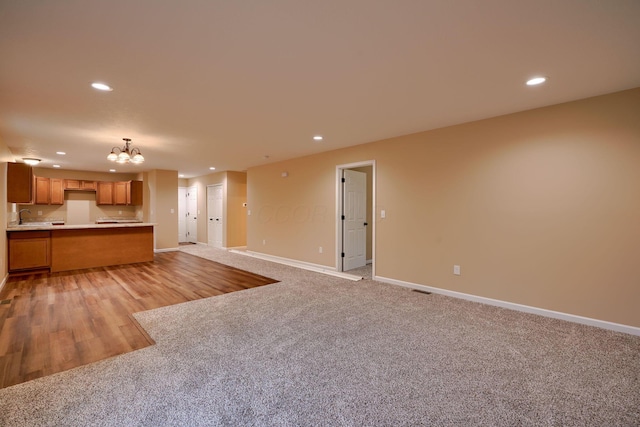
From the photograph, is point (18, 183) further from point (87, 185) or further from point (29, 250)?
point (87, 185)

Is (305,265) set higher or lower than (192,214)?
lower

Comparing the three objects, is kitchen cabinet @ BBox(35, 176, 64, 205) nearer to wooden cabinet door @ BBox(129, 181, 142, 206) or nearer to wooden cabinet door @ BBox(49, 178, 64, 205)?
wooden cabinet door @ BBox(49, 178, 64, 205)

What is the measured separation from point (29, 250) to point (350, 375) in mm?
6758

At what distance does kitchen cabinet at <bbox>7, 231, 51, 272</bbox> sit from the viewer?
17.2ft

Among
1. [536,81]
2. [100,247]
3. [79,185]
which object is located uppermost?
[536,81]

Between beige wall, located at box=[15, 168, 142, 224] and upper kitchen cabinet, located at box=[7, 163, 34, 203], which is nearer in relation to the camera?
upper kitchen cabinet, located at box=[7, 163, 34, 203]

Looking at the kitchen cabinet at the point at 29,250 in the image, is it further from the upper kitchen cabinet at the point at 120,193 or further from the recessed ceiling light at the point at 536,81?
the recessed ceiling light at the point at 536,81

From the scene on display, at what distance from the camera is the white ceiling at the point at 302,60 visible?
172 centimetres

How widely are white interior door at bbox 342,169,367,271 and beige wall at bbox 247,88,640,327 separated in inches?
32.3

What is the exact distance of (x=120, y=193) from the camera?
8.96 meters

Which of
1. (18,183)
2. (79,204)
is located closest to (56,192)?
(79,204)

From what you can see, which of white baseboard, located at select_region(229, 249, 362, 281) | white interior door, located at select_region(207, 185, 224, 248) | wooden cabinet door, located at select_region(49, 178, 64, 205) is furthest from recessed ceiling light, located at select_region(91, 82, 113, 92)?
wooden cabinet door, located at select_region(49, 178, 64, 205)

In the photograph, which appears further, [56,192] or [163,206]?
[163,206]

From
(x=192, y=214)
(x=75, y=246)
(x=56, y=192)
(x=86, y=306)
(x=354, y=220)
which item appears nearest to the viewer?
(x=86, y=306)
